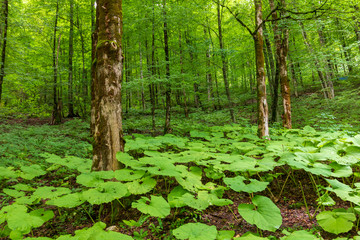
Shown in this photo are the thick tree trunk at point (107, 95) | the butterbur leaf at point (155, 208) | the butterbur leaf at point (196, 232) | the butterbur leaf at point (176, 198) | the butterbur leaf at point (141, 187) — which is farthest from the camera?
the thick tree trunk at point (107, 95)

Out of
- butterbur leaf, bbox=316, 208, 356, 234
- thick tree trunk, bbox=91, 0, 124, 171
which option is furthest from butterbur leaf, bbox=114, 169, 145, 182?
butterbur leaf, bbox=316, 208, 356, 234

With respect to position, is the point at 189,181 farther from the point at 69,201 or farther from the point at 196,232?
the point at 69,201

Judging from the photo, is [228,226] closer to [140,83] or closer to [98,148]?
[98,148]

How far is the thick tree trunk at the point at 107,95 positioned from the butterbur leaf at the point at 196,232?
5.12ft

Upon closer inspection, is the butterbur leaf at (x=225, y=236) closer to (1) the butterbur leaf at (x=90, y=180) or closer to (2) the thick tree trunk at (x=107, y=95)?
(1) the butterbur leaf at (x=90, y=180)

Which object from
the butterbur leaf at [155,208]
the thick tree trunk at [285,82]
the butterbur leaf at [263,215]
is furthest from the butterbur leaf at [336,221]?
the thick tree trunk at [285,82]

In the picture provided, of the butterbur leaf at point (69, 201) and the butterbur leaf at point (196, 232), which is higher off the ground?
the butterbur leaf at point (69, 201)

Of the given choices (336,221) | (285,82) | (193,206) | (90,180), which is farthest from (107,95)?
(285,82)

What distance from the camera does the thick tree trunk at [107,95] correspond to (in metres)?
2.78

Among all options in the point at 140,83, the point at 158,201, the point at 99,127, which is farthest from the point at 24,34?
the point at 158,201

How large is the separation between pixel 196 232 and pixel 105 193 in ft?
3.52

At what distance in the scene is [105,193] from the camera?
6.66ft

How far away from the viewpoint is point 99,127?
2783 millimetres

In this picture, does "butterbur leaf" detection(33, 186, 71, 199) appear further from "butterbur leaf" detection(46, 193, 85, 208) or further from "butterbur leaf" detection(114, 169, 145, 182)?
"butterbur leaf" detection(114, 169, 145, 182)
